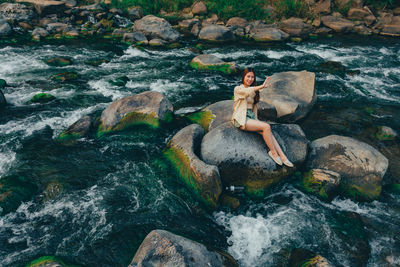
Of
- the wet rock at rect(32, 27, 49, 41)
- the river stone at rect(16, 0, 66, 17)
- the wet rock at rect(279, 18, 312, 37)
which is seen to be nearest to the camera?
the wet rock at rect(32, 27, 49, 41)

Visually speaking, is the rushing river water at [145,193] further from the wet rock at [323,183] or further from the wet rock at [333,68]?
the wet rock at [333,68]

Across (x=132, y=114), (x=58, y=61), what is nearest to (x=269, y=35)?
(x=58, y=61)

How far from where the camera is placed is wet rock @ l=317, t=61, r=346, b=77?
1328cm

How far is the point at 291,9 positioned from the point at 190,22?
8.81m

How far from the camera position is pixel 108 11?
2302cm

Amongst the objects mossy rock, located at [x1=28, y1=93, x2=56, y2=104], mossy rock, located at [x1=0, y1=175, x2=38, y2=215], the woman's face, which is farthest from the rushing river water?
the woman's face

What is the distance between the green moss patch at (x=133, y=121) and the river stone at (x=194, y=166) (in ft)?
4.66

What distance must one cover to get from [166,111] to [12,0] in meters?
23.2

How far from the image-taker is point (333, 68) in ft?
44.9

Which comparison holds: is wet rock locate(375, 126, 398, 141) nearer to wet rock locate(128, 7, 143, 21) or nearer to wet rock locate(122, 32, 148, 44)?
wet rock locate(122, 32, 148, 44)

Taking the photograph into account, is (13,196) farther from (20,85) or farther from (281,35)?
(281,35)

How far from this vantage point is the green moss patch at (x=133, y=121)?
8133 millimetres

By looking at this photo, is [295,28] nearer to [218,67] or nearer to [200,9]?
[200,9]

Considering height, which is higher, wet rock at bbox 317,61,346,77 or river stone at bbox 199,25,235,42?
river stone at bbox 199,25,235,42
